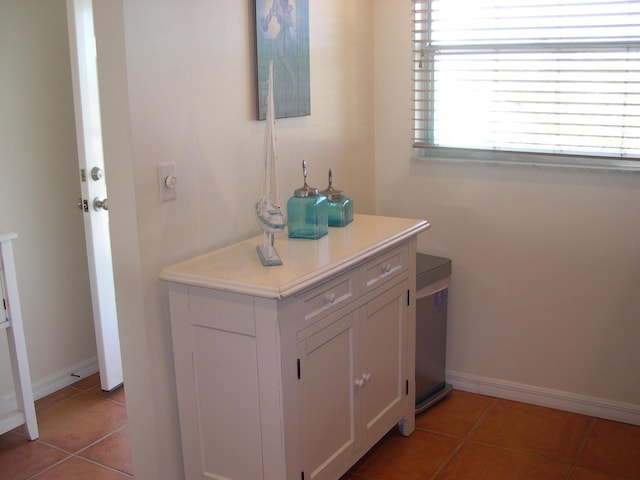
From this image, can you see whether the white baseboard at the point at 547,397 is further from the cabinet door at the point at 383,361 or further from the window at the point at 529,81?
the window at the point at 529,81

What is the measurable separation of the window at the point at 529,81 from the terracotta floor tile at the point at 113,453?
178cm

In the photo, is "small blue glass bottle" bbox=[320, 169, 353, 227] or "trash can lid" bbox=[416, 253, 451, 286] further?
"trash can lid" bbox=[416, 253, 451, 286]

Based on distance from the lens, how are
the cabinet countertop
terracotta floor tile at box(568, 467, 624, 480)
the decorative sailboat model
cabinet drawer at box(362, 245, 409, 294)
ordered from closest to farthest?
1. the cabinet countertop
2. the decorative sailboat model
3. cabinet drawer at box(362, 245, 409, 294)
4. terracotta floor tile at box(568, 467, 624, 480)

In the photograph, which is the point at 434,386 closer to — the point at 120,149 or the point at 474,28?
the point at 474,28

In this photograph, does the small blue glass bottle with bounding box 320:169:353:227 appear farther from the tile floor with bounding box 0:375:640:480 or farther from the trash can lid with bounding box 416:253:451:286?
the tile floor with bounding box 0:375:640:480

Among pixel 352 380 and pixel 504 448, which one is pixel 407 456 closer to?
pixel 504 448

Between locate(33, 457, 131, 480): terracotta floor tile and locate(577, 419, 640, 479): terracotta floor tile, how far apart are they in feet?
5.77

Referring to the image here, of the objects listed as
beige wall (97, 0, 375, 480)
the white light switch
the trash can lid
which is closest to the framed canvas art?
beige wall (97, 0, 375, 480)

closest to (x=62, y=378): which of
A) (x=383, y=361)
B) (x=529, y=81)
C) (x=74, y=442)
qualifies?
(x=74, y=442)

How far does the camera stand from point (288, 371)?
210 centimetres

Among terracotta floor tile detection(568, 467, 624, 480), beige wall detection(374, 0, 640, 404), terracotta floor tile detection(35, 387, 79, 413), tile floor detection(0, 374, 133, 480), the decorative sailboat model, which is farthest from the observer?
terracotta floor tile detection(35, 387, 79, 413)

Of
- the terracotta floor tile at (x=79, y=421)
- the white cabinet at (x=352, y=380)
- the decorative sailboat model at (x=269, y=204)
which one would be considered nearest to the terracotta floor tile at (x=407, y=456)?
the white cabinet at (x=352, y=380)

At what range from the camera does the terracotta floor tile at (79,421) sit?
2.98m

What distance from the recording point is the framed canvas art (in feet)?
8.34
